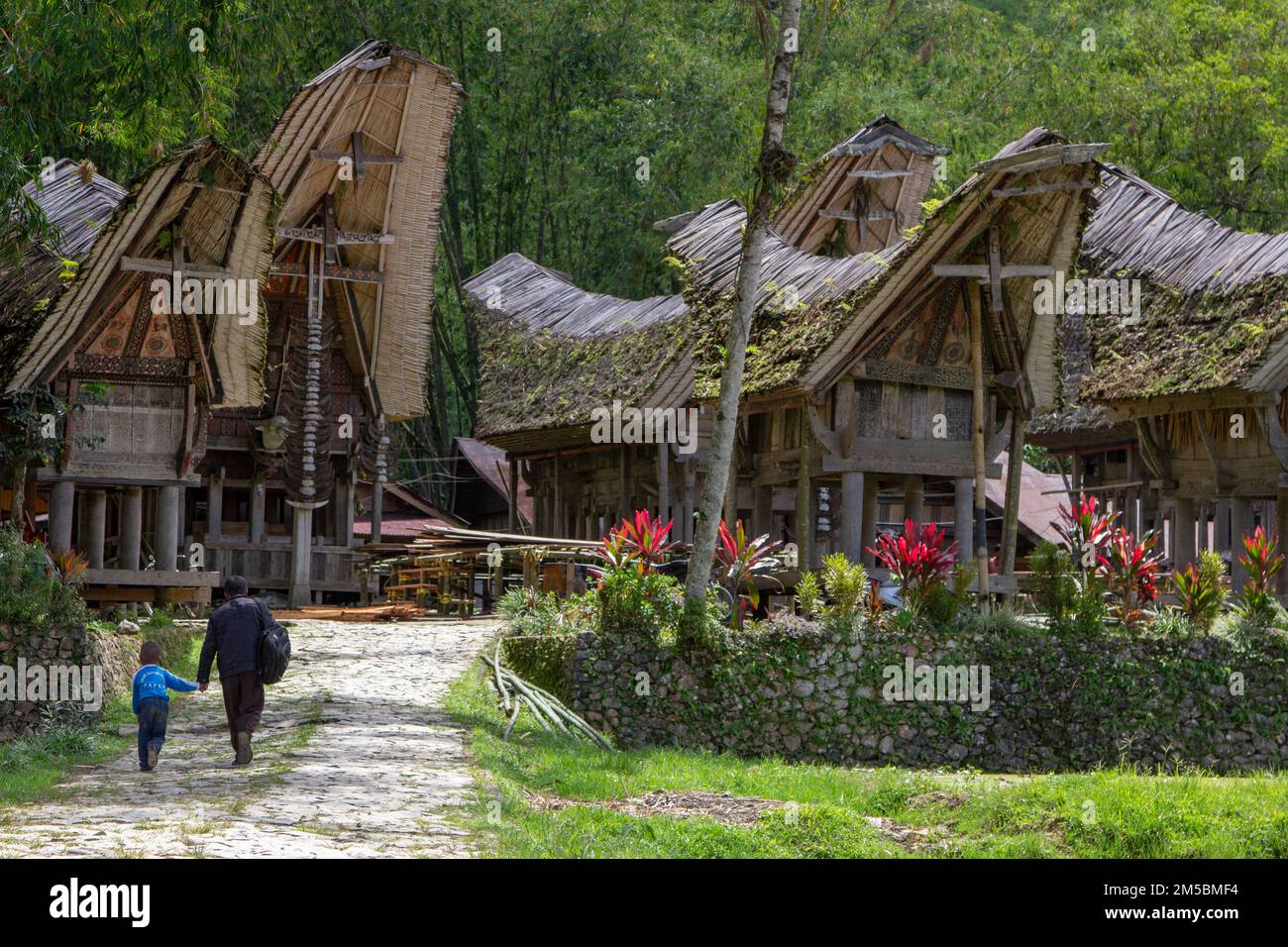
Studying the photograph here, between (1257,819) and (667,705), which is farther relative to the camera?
(667,705)

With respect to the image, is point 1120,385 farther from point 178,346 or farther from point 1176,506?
point 178,346

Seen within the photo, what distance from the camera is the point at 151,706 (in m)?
11.3

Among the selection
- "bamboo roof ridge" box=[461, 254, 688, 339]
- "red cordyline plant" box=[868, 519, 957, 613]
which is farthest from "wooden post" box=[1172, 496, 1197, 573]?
"red cordyline plant" box=[868, 519, 957, 613]

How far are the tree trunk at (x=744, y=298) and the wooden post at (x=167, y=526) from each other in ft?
25.8

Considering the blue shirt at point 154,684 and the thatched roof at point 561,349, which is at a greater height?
the thatched roof at point 561,349

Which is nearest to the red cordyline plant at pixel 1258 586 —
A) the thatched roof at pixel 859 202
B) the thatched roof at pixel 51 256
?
the thatched roof at pixel 859 202

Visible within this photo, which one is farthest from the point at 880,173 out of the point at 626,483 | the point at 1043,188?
the point at 1043,188

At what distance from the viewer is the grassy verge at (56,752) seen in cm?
1055

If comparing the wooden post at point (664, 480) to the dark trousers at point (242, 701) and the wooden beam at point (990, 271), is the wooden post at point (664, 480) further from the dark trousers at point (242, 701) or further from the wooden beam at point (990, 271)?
the dark trousers at point (242, 701)

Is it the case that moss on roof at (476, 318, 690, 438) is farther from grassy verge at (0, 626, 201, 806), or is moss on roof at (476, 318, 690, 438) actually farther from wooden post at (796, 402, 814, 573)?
grassy verge at (0, 626, 201, 806)

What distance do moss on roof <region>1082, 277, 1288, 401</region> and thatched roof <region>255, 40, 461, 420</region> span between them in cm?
1025

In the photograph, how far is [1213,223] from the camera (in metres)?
24.0
